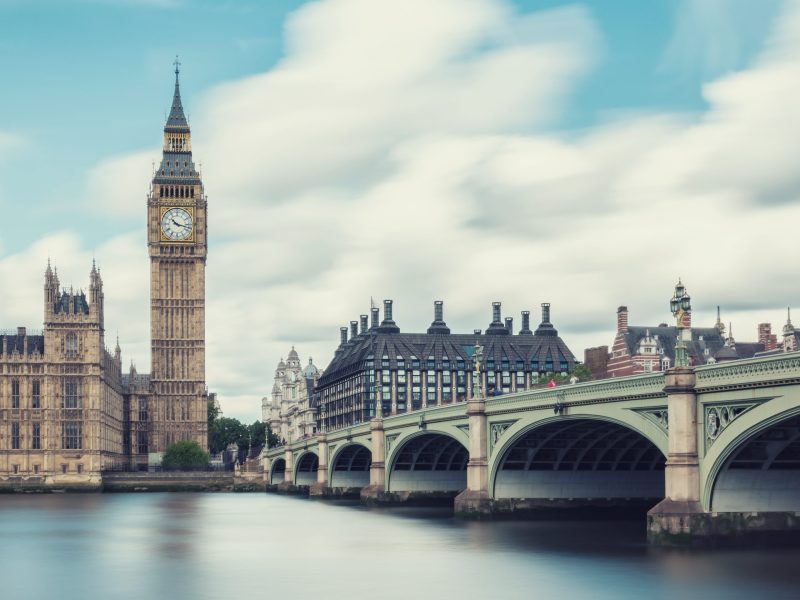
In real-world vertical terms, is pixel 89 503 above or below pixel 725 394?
below

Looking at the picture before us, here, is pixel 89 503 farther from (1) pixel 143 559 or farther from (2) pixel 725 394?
(2) pixel 725 394

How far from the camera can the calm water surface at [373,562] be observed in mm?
50844

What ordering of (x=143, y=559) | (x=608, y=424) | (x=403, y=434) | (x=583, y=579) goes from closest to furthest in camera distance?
1. (x=583, y=579)
2. (x=143, y=559)
3. (x=608, y=424)
4. (x=403, y=434)

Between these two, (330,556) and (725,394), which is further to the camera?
(330,556)

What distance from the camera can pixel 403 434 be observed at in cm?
10469

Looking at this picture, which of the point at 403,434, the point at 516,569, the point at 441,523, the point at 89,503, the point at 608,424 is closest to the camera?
the point at 516,569

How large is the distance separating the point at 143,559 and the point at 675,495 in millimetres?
26009

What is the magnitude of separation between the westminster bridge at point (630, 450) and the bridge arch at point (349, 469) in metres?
7.16

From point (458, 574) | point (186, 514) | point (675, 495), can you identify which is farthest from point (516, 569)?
point (186, 514)

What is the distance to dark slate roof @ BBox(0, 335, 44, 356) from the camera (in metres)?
184

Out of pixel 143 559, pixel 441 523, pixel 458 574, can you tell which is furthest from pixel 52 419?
pixel 458 574

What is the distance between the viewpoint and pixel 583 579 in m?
53.4

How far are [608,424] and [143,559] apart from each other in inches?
1060

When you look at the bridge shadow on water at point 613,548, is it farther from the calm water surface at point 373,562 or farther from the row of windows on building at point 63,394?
the row of windows on building at point 63,394
